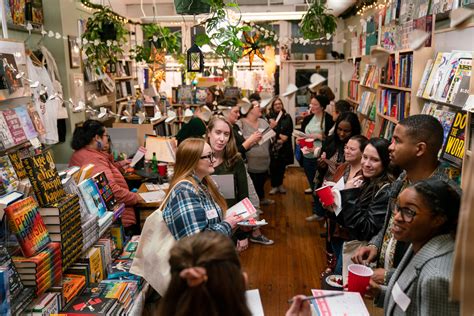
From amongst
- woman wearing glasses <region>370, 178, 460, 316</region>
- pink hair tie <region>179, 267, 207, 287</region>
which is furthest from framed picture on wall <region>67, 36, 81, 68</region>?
pink hair tie <region>179, 267, 207, 287</region>

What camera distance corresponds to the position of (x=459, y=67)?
111 inches

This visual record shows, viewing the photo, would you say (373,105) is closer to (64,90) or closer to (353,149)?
(353,149)

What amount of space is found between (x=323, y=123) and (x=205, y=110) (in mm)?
1506

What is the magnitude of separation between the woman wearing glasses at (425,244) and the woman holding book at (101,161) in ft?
8.39

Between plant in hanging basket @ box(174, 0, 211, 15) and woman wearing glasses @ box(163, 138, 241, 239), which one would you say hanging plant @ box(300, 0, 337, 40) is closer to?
plant in hanging basket @ box(174, 0, 211, 15)

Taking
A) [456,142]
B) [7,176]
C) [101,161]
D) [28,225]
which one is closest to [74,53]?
[101,161]

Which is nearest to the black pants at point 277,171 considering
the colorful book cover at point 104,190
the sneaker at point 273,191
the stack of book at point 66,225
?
the sneaker at point 273,191

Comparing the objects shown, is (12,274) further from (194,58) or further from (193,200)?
(194,58)

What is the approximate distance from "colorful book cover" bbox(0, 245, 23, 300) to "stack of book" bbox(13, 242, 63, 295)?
27 mm

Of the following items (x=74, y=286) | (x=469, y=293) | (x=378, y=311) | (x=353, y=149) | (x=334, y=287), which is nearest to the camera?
(x=469, y=293)

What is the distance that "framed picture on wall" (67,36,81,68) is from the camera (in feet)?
17.2

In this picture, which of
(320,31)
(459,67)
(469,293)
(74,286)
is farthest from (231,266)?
(320,31)

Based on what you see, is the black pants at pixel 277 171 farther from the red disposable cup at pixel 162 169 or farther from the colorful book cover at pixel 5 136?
the colorful book cover at pixel 5 136

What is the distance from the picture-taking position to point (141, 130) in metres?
5.26
